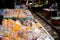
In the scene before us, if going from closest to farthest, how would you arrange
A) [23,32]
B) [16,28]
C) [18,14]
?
[23,32], [16,28], [18,14]

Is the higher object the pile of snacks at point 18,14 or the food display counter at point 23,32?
the food display counter at point 23,32

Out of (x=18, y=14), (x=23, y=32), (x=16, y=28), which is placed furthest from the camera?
(x=18, y=14)

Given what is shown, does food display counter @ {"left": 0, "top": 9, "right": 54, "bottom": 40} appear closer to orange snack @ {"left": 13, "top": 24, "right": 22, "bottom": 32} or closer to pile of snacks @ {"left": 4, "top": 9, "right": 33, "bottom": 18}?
orange snack @ {"left": 13, "top": 24, "right": 22, "bottom": 32}

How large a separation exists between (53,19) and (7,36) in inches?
419

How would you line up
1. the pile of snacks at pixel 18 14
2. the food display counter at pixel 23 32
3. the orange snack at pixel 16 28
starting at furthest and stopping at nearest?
1. the pile of snacks at pixel 18 14
2. the orange snack at pixel 16 28
3. the food display counter at pixel 23 32

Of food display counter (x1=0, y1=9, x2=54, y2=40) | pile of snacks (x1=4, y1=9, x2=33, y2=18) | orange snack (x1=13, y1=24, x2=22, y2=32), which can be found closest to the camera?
food display counter (x1=0, y1=9, x2=54, y2=40)

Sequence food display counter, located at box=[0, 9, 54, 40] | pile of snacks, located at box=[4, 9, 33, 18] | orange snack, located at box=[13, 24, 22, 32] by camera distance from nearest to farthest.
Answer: food display counter, located at box=[0, 9, 54, 40], orange snack, located at box=[13, 24, 22, 32], pile of snacks, located at box=[4, 9, 33, 18]

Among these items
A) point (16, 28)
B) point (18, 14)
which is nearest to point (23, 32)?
point (16, 28)

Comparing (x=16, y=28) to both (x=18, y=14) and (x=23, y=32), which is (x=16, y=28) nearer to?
(x=23, y=32)

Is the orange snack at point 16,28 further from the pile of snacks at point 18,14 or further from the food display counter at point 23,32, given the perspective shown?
the pile of snacks at point 18,14

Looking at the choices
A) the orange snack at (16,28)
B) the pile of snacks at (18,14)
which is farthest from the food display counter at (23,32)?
the pile of snacks at (18,14)

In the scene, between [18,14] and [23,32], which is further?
[18,14]

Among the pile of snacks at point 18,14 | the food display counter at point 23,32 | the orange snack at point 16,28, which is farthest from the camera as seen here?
the pile of snacks at point 18,14

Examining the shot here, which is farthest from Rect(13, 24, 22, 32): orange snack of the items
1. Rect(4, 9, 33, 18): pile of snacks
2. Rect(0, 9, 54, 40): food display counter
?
Rect(4, 9, 33, 18): pile of snacks
